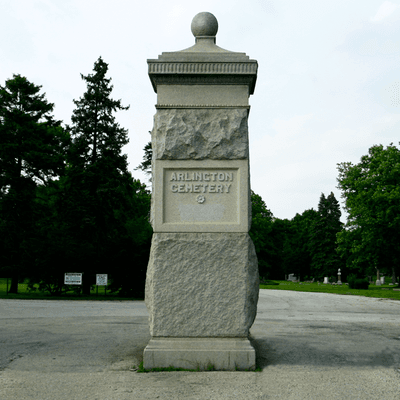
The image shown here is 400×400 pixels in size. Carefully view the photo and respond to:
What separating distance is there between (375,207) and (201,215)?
115 ft

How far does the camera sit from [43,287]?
2362cm

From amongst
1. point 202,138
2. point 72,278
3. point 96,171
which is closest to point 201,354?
point 202,138

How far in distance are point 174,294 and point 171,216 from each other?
0.97 m

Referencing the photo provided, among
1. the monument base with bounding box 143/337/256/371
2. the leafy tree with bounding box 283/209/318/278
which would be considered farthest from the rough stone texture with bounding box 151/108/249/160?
the leafy tree with bounding box 283/209/318/278

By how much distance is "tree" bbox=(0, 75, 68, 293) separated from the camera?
84.1 feet

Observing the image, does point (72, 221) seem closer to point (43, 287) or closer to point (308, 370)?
point (43, 287)

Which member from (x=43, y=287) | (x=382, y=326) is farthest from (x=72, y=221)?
(x=382, y=326)

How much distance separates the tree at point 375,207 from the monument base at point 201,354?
3378cm

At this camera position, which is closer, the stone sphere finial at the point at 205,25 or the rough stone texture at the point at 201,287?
the rough stone texture at the point at 201,287

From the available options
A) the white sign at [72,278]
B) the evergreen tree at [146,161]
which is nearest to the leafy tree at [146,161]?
the evergreen tree at [146,161]

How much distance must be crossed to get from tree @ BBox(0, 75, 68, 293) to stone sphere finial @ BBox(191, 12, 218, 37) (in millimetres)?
20785

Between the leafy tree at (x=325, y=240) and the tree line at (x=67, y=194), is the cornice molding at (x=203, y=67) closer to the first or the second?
the tree line at (x=67, y=194)

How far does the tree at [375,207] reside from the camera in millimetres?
36812

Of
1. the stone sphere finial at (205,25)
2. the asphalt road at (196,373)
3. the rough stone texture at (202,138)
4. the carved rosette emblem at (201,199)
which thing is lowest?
the asphalt road at (196,373)
